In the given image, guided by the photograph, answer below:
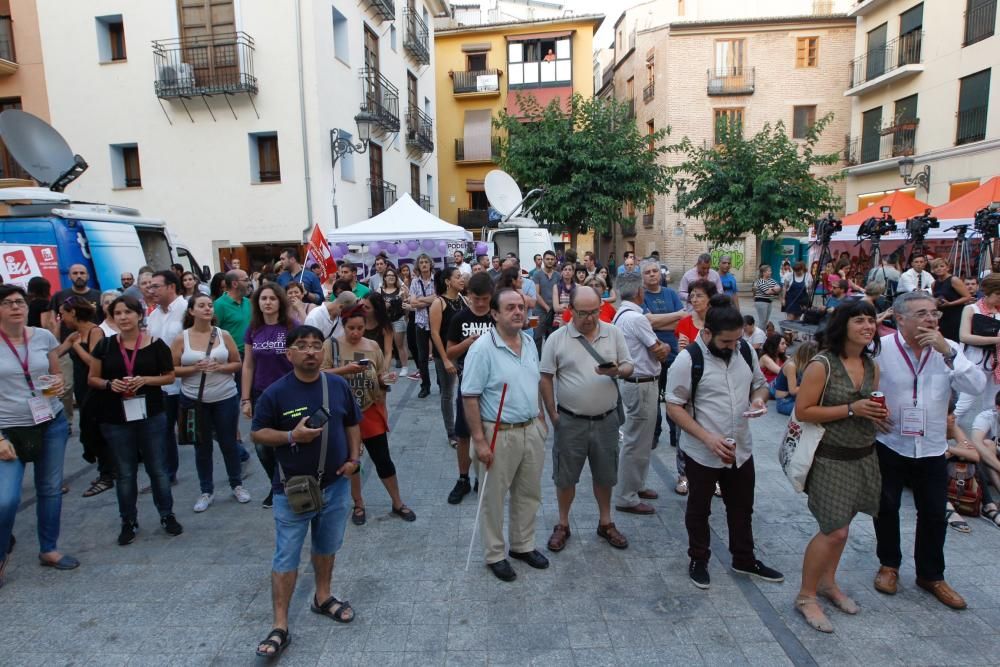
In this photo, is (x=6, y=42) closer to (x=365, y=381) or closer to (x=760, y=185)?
(x=365, y=381)

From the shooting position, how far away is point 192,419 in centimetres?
471

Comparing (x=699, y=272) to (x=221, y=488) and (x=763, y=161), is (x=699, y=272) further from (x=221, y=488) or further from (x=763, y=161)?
(x=763, y=161)

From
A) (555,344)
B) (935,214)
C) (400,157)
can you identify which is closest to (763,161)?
(935,214)

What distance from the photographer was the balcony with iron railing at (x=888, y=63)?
853 inches

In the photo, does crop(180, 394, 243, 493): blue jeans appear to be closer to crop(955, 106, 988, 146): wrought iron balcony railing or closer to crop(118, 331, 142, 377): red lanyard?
crop(118, 331, 142, 377): red lanyard

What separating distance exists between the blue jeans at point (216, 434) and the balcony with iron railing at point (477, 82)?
27214 mm

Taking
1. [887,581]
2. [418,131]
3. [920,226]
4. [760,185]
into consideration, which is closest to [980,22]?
[760,185]

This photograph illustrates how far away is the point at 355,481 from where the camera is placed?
4633 millimetres

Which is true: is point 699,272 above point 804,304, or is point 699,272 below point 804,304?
above

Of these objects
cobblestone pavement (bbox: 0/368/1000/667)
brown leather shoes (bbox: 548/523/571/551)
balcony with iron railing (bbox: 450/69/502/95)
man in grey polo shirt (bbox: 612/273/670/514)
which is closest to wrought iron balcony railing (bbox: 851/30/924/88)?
balcony with iron railing (bbox: 450/69/502/95)

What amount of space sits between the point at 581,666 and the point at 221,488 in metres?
3.66

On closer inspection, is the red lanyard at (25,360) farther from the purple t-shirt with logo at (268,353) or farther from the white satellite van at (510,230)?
the white satellite van at (510,230)

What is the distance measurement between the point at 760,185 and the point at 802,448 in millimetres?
15780

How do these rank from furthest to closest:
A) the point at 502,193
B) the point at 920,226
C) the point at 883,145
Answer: the point at 883,145 < the point at 502,193 < the point at 920,226
